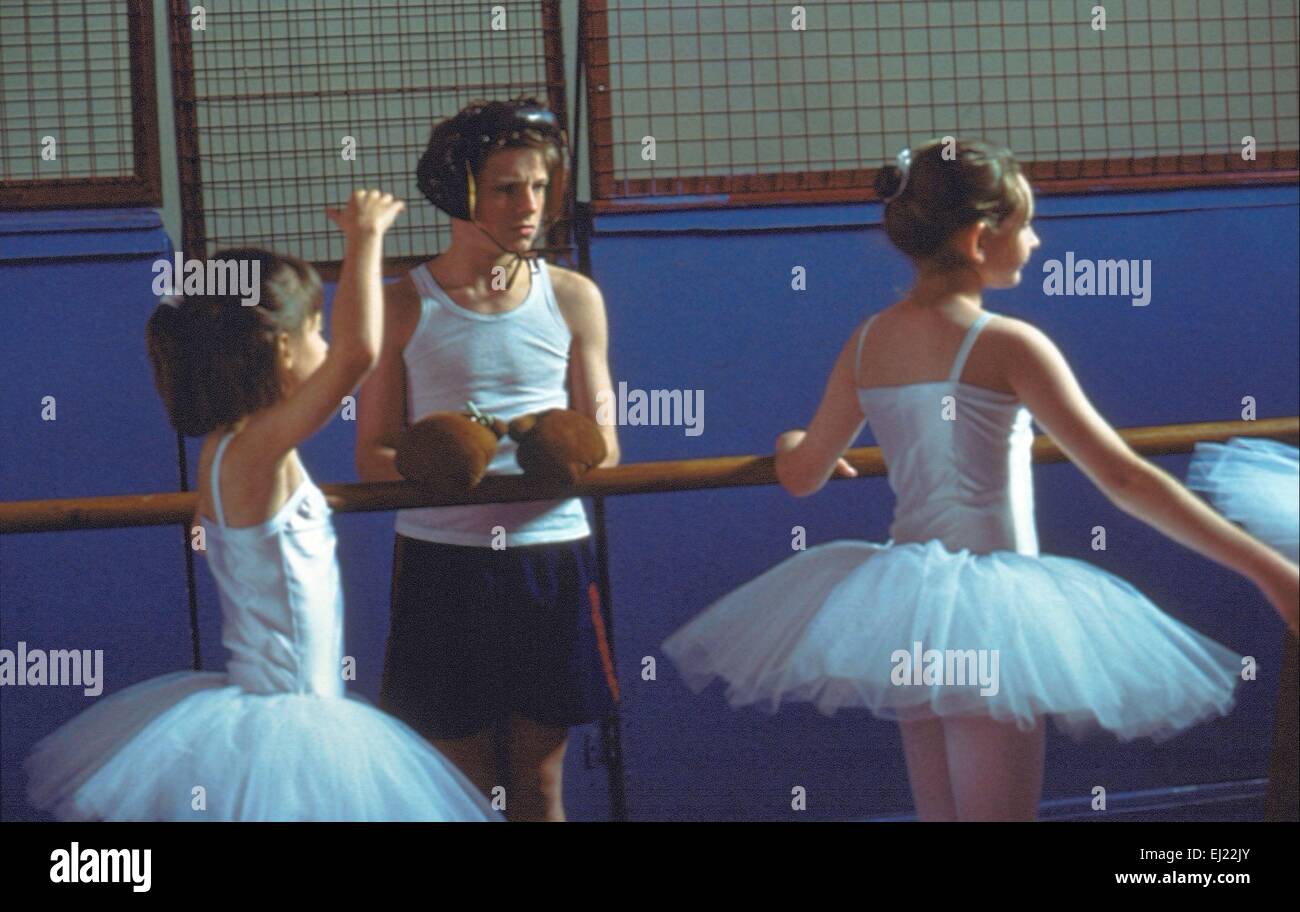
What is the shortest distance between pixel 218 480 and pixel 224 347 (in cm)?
14

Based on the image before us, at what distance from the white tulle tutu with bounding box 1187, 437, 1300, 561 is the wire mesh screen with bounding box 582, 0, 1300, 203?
400 millimetres

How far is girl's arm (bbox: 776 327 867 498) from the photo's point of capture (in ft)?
5.05

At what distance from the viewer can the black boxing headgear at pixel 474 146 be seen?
1589 millimetres

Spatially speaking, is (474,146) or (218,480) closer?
A: (218,480)

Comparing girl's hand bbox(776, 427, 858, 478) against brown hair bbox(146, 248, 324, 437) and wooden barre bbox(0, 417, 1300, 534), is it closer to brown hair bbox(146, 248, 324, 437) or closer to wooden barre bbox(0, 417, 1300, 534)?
wooden barre bbox(0, 417, 1300, 534)

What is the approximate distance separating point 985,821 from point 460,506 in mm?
676

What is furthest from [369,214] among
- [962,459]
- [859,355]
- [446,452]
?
[962,459]

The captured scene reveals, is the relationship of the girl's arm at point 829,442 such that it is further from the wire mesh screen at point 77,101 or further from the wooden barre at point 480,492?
the wire mesh screen at point 77,101

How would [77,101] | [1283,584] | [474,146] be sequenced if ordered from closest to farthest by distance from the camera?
[1283,584], [474,146], [77,101]

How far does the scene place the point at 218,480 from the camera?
1.45 metres

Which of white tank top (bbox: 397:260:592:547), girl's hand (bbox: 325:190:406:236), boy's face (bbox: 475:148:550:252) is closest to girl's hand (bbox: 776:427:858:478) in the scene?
white tank top (bbox: 397:260:592:547)

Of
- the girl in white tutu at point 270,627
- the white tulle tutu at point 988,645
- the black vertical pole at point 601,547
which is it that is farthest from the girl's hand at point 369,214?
the white tulle tutu at point 988,645

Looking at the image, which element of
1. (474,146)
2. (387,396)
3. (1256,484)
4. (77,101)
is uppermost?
(77,101)

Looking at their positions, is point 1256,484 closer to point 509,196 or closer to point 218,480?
point 509,196
